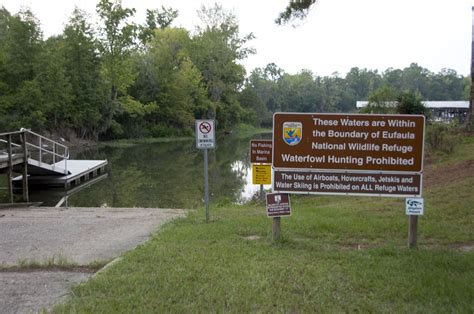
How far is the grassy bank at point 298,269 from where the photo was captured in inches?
172

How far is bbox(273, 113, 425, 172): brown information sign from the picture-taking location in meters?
6.39

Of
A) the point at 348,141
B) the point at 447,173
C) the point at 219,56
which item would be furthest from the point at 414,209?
the point at 219,56

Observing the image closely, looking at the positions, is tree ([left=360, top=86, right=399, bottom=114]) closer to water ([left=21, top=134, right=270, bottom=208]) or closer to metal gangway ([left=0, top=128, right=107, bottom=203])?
water ([left=21, top=134, right=270, bottom=208])

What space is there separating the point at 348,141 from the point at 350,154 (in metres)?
0.17

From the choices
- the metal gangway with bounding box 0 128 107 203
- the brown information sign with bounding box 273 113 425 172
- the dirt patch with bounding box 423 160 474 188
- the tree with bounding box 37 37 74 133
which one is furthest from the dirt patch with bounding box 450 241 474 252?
the tree with bounding box 37 37 74 133

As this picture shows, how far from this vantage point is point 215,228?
26.8 ft

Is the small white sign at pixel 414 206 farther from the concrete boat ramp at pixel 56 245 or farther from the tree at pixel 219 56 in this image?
the tree at pixel 219 56

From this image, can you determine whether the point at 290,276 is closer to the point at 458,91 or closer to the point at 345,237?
the point at 345,237

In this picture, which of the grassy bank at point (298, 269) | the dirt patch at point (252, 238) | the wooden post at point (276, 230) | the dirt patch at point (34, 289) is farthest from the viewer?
the dirt patch at point (252, 238)

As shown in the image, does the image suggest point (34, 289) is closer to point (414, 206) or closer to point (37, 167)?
point (414, 206)

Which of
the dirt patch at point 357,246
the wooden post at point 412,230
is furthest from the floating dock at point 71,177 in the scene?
the wooden post at point 412,230

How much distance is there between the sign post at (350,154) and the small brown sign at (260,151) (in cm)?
559

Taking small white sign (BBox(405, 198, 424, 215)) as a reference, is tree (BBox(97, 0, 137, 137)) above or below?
above

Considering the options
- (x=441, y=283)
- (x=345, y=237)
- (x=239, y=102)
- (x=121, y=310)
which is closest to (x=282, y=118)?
(x=345, y=237)
